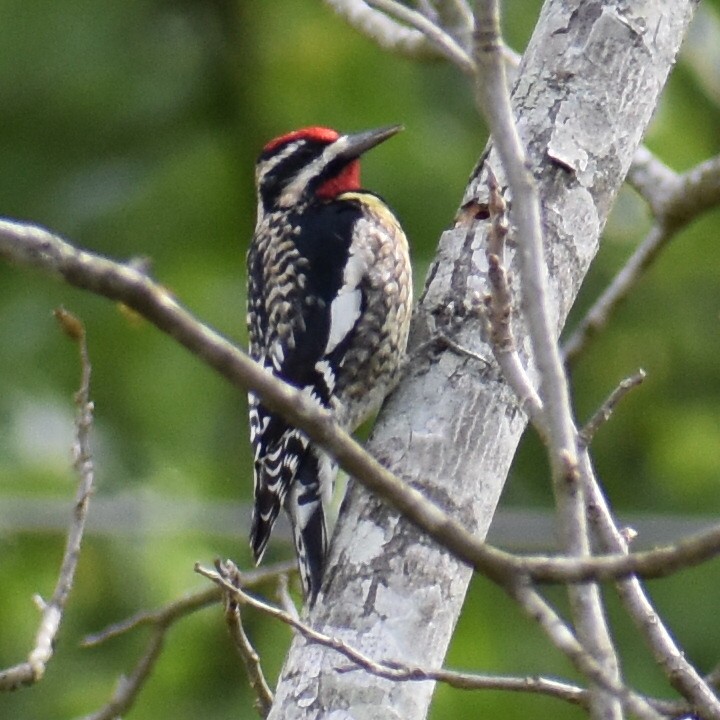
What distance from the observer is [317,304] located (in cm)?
372

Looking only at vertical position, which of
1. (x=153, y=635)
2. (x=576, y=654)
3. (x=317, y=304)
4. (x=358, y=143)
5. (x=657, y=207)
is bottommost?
(x=576, y=654)

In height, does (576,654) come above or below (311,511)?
below

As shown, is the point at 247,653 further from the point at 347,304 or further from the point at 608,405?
the point at 347,304

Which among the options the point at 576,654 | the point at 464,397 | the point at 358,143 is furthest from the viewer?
the point at 358,143

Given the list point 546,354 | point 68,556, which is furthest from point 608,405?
point 68,556

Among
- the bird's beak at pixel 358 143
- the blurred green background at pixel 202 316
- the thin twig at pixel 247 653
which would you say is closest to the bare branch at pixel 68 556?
the thin twig at pixel 247 653

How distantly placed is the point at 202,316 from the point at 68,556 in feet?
9.50

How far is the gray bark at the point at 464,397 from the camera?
8.06ft

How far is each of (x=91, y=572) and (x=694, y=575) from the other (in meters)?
2.16

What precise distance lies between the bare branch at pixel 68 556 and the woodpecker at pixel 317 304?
568 mm

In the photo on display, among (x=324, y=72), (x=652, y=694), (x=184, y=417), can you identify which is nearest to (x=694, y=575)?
(x=652, y=694)

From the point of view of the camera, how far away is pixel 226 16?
Answer: 6359 millimetres

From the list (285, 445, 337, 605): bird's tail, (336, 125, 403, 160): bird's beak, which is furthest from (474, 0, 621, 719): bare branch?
(336, 125, 403, 160): bird's beak

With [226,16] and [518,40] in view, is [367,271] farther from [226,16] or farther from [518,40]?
[226,16]
